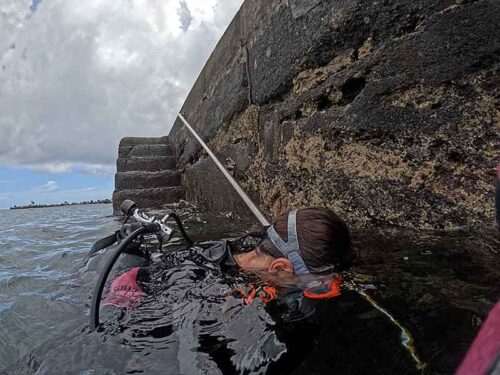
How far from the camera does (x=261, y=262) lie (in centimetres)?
234

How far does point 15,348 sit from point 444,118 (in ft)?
8.51

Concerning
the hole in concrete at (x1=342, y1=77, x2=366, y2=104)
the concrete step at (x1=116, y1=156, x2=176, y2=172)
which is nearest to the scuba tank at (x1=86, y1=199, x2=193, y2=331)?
the hole in concrete at (x1=342, y1=77, x2=366, y2=104)

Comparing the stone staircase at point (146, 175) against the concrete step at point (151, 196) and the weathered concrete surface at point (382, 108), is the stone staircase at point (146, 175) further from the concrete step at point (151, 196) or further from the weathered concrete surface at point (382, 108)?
the weathered concrete surface at point (382, 108)

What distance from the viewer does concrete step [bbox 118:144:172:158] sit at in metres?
8.66

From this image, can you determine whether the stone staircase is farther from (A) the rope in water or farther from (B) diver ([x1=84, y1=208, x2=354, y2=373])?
(A) the rope in water

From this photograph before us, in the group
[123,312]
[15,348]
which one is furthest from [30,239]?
[123,312]

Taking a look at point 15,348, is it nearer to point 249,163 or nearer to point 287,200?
point 287,200

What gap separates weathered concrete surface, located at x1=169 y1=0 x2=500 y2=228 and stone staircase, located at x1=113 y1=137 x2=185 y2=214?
4509 mm

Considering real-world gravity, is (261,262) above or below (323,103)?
below

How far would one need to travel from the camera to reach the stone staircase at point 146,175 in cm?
750

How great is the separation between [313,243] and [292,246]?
12 centimetres

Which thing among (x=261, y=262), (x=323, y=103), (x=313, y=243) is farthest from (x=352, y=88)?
(x=261, y=262)

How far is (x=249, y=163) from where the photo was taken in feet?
13.1

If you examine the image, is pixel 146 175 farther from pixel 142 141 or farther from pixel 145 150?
pixel 142 141
